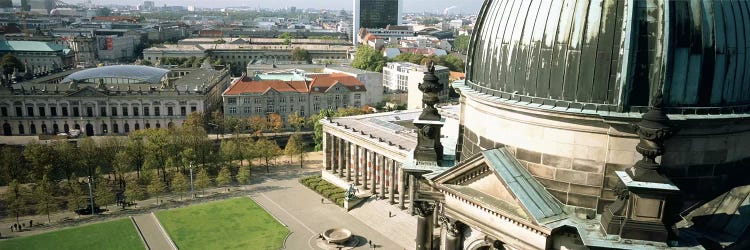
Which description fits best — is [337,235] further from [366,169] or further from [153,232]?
[153,232]

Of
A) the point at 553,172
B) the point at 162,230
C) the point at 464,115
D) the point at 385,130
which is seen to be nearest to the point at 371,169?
the point at 385,130

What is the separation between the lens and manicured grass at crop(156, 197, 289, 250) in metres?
82.0

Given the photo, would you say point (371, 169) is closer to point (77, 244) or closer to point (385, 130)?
Result: point (385, 130)

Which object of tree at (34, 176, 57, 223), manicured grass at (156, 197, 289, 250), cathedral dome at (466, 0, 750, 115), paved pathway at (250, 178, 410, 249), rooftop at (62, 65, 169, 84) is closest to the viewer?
cathedral dome at (466, 0, 750, 115)

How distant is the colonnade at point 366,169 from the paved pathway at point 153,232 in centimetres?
3909

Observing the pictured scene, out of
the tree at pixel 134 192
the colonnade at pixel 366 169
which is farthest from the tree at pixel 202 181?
the colonnade at pixel 366 169

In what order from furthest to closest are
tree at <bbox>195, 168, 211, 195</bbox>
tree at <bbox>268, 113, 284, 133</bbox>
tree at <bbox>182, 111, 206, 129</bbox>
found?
tree at <bbox>268, 113, 284, 133</bbox>, tree at <bbox>182, 111, 206, 129</bbox>, tree at <bbox>195, 168, 211, 195</bbox>

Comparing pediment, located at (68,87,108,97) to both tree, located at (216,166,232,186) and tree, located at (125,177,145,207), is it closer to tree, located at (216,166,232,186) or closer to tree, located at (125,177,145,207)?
tree, located at (216,166,232,186)

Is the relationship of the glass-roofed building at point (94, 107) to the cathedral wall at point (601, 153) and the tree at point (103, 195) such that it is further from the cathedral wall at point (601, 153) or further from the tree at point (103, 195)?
the cathedral wall at point (601, 153)

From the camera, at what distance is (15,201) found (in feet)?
285

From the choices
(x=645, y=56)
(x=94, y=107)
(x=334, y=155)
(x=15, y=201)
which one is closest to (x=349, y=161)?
(x=334, y=155)

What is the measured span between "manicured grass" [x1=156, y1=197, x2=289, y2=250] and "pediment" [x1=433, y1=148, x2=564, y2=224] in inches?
2222

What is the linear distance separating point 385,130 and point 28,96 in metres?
111

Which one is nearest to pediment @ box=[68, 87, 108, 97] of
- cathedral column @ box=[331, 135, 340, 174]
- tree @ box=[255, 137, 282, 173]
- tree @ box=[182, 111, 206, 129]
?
tree @ box=[182, 111, 206, 129]
